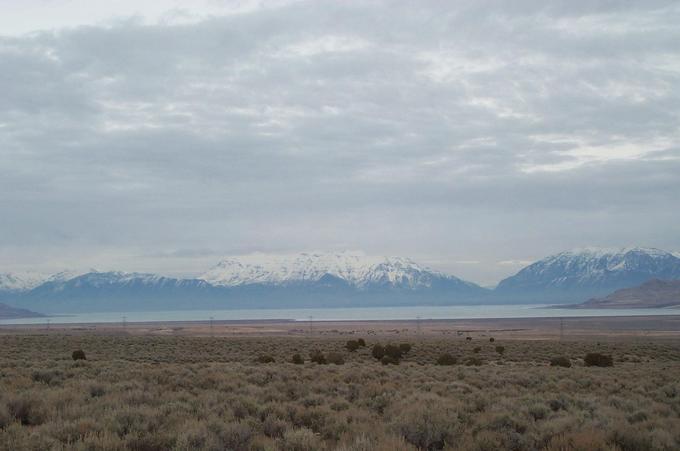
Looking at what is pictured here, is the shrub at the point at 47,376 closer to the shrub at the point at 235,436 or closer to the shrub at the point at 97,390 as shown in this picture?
the shrub at the point at 97,390

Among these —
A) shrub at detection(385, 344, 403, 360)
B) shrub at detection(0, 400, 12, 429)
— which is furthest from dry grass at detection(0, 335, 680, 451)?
shrub at detection(385, 344, 403, 360)

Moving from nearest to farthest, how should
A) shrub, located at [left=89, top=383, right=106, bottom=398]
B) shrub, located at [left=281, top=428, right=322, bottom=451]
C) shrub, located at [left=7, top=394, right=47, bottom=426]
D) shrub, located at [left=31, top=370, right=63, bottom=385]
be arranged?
1. shrub, located at [left=281, top=428, right=322, bottom=451]
2. shrub, located at [left=7, top=394, right=47, bottom=426]
3. shrub, located at [left=89, top=383, right=106, bottom=398]
4. shrub, located at [left=31, top=370, right=63, bottom=385]

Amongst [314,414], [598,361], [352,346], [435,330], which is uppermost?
[314,414]

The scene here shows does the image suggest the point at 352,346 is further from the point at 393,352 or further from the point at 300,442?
the point at 300,442

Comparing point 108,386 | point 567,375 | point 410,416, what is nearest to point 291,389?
point 108,386

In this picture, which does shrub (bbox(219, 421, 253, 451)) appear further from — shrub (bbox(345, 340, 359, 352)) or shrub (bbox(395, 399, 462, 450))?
shrub (bbox(345, 340, 359, 352))

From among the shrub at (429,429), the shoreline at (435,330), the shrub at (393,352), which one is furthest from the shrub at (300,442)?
the shoreline at (435,330)

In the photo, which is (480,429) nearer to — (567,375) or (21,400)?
(21,400)

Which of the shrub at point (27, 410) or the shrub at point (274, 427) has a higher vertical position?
the shrub at point (27, 410)

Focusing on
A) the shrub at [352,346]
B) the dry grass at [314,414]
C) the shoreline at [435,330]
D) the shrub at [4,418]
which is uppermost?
the shrub at [4,418]

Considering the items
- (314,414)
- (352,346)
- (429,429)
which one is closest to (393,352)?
(352,346)

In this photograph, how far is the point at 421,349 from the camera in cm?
4428

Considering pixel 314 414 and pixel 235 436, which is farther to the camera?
pixel 314 414

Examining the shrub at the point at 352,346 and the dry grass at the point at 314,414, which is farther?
the shrub at the point at 352,346
